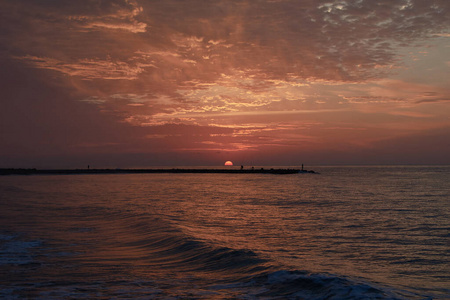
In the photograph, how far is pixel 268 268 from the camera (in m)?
12.4

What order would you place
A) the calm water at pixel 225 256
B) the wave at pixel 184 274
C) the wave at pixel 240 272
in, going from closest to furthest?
the wave at pixel 184 274 → the wave at pixel 240 272 → the calm water at pixel 225 256

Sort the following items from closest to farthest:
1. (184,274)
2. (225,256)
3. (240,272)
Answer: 1. (184,274)
2. (240,272)
3. (225,256)

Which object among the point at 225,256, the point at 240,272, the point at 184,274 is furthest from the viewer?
the point at 225,256

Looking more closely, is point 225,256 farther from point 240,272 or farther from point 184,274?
point 184,274

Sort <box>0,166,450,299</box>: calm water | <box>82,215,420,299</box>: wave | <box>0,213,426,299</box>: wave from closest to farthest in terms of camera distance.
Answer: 1. <box>0,213,426,299</box>: wave
2. <box>82,215,420,299</box>: wave
3. <box>0,166,450,299</box>: calm water

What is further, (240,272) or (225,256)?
(225,256)

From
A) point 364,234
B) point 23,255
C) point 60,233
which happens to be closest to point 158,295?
point 23,255

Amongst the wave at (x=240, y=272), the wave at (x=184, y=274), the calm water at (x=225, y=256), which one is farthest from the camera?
the calm water at (x=225, y=256)

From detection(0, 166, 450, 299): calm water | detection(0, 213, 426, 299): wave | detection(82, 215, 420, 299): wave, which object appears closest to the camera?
detection(0, 213, 426, 299): wave

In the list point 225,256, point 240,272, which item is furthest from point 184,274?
point 225,256

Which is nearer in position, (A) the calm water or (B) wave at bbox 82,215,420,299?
(B) wave at bbox 82,215,420,299

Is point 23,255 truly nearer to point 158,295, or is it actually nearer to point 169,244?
point 169,244

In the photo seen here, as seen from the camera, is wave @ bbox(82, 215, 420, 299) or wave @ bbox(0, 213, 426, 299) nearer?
wave @ bbox(0, 213, 426, 299)

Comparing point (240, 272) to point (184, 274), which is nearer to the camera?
point (184, 274)
